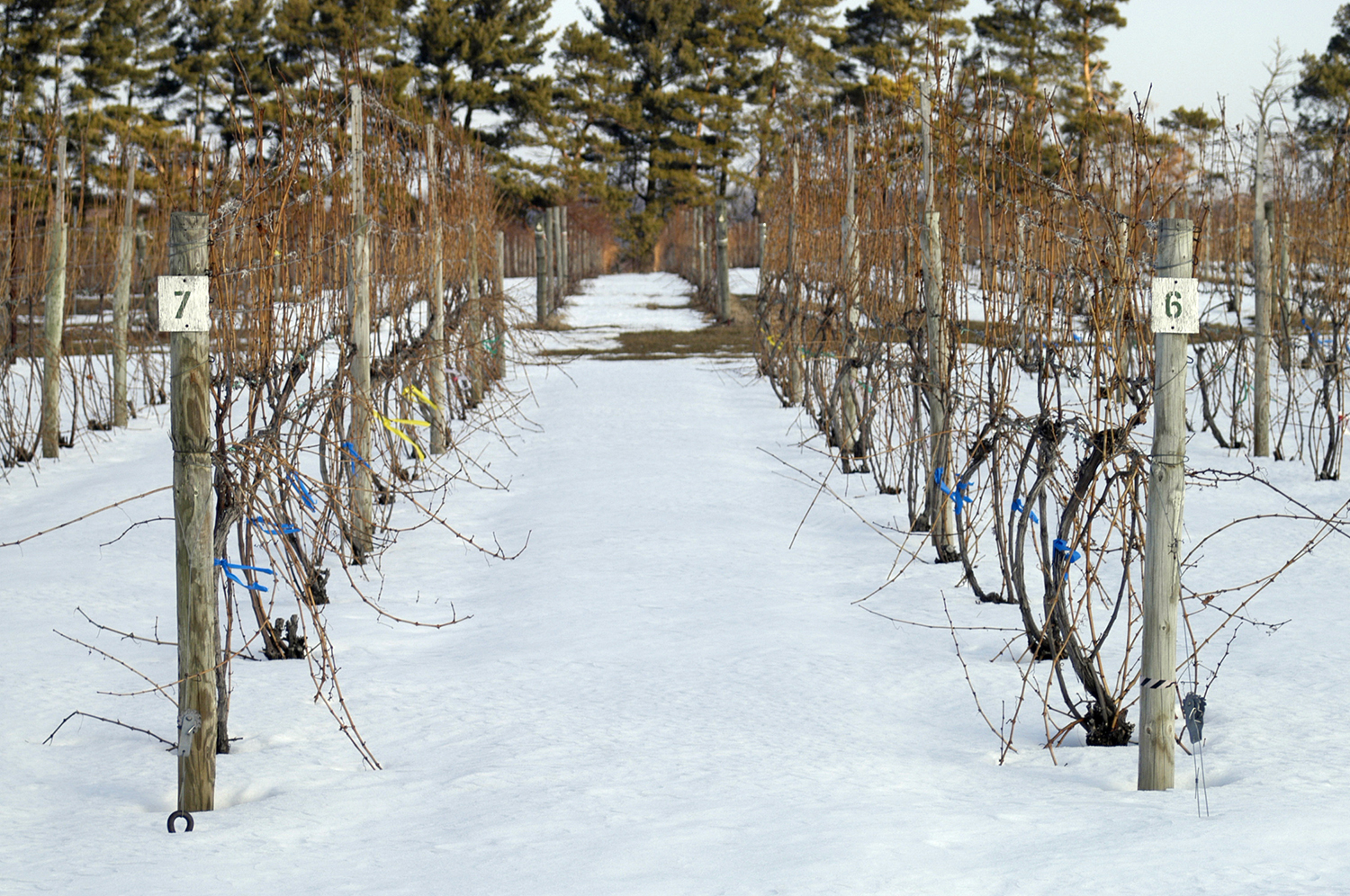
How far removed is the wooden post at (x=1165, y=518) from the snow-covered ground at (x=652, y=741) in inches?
8.7

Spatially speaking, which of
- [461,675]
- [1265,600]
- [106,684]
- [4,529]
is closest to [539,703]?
[461,675]

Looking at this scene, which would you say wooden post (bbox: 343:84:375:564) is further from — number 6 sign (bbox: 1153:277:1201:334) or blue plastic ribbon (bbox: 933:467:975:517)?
number 6 sign (bbox: 1153:277:1201:334)

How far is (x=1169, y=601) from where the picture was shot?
3.17 meters

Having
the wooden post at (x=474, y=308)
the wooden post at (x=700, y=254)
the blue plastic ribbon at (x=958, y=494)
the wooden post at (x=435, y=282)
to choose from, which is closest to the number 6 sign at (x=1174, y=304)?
the blue plastic ribbon at (x=958, y=494)

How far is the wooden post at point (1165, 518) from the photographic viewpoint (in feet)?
10.3

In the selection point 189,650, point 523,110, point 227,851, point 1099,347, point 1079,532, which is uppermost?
point 523,110

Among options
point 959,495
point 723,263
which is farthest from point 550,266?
point 959,495

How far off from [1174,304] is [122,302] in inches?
388

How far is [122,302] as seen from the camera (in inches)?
427

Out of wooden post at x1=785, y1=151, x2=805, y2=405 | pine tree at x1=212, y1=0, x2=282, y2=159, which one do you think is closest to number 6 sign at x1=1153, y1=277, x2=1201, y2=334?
wooden post at x1=785, y1=151, x2=805, y2=405

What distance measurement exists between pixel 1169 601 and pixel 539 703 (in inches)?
77.1

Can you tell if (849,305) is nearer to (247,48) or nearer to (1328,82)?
(1328,82)

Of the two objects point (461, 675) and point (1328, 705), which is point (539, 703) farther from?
point (1328, 705)

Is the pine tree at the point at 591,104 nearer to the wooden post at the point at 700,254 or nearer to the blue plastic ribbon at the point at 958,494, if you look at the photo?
the wooden post at the point at 700,254
